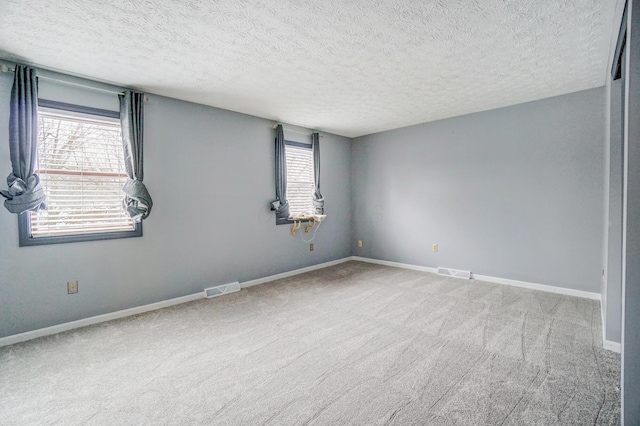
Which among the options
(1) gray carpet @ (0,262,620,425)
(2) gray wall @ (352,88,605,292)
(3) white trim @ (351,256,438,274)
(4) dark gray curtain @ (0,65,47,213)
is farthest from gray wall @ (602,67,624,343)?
(4) dark gray curtain @ (0,65,47,213)

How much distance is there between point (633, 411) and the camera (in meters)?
1.39

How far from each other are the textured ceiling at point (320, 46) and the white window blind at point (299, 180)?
1476 mm

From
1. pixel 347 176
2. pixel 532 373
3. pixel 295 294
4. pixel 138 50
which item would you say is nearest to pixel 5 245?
pixel 138 50

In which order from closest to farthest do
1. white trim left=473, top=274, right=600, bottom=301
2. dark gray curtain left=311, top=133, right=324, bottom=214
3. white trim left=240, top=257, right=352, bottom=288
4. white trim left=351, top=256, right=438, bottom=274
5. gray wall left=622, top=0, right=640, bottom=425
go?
gray wall left=622, top=0, right=640, bottom=425 < white trim left=473, top=274, right=600, bottom=301 < white trim left=240, top=257, right=352, bottom=288 < white trim left=351, top=256, right=438, bottom=274 < dark gray curtain left=311, top=133, right=324, bottom=214

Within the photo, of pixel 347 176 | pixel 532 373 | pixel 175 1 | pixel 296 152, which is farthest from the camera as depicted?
pixel 347 176

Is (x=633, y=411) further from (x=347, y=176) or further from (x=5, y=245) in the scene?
(x=347, y=176)

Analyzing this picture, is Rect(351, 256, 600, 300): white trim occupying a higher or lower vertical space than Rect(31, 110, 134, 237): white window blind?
lower

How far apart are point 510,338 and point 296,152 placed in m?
3.93

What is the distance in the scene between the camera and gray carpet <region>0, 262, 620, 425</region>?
70.6 inches

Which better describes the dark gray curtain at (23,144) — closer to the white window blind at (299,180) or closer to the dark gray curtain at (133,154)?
the dark gray curtain at (133,154)

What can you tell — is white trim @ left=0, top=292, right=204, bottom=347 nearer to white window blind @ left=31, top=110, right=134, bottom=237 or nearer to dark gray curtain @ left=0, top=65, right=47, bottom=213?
white window blind @ left=31, top=110, right=134, bottom=237

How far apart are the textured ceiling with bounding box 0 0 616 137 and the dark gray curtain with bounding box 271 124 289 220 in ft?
3.24

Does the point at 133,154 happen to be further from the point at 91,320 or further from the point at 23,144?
the point at 91,320

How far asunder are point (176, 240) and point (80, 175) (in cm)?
118
